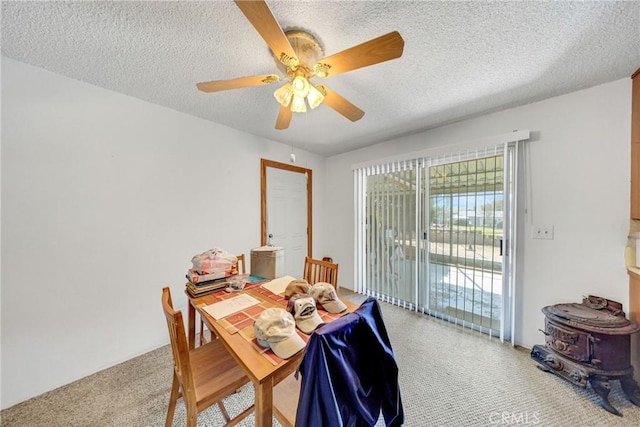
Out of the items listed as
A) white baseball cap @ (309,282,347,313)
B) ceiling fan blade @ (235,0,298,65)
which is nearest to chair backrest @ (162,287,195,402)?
white baseball cap @ (309,282,347,313)

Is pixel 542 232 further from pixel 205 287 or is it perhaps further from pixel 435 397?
pixel 205 287

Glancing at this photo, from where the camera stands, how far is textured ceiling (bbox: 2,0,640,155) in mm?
1109

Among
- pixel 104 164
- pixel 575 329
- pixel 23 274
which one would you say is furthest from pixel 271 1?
pixel 575 329

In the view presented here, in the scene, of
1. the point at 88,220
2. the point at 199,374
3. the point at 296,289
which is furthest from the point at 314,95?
the point at 88,220

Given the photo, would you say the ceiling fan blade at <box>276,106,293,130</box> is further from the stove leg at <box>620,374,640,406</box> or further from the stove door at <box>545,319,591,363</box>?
the stove leg at <box>620,374,640,406</box>

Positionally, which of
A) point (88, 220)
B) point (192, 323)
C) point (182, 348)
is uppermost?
point (88, 220)

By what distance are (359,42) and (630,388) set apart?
299 centimetres

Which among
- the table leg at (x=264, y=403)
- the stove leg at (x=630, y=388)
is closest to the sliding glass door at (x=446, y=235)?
the stove leg at (x=630, y=388)

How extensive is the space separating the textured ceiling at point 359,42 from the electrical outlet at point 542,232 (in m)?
1.18

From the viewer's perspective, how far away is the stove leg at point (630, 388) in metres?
1.44

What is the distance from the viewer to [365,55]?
107 centimetres

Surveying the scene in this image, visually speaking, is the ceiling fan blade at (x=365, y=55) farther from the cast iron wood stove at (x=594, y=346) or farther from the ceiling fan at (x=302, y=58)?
the cast iron wood stove at (x=594, y=346)

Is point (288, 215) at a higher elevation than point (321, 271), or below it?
higher

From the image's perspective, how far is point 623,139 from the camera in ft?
5.40
